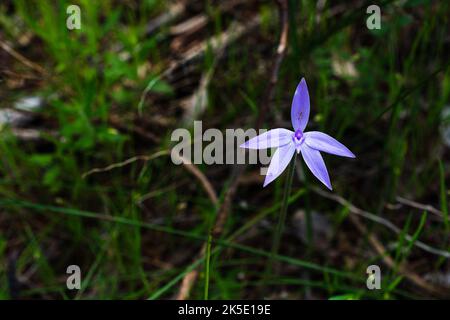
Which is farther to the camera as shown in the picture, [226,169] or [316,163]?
[226,169]

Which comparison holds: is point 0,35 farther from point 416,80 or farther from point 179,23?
point 416,80

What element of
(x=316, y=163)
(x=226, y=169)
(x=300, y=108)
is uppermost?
(x=226, y=169)

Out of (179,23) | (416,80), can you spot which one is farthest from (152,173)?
(416,80)

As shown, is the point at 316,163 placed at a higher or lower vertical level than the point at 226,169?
lower

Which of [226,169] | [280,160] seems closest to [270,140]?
[280,160]

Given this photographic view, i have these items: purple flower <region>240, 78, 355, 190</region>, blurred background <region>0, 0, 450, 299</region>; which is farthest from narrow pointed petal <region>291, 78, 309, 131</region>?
blurred background <region>0, 0, 450, 299</region>

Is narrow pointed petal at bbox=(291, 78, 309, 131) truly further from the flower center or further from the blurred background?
the blurred background

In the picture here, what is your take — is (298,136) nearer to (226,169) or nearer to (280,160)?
(280,160)
